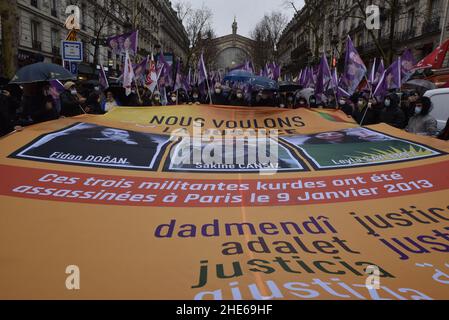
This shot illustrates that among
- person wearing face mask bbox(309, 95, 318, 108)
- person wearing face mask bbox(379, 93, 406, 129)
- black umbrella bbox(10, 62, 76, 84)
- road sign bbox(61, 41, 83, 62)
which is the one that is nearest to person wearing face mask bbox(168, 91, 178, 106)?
road sign bbox(61, 41, 83, 62)

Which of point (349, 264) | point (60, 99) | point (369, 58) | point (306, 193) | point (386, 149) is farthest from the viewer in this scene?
point (369, 58)

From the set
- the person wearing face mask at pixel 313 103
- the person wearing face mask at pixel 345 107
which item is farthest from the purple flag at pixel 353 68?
the person wearing face mask at pixel 313 103

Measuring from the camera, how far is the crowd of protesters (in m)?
6.17

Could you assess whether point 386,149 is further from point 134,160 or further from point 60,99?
point 60,99

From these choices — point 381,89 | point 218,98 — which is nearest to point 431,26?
point 381,89

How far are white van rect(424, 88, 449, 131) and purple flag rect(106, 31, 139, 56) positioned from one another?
8.26 m

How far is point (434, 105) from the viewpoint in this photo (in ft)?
27.0

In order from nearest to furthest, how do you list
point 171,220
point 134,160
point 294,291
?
1. point 294,291
2. point 171,220
3. point 134,160

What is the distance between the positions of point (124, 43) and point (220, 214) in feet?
33.1

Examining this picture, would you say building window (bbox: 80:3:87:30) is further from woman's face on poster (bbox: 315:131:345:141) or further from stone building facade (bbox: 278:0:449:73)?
woman's face on poster (bbox: 315:131:345:141)

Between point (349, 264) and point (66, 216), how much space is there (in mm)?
1992

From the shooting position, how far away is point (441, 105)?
8047mm

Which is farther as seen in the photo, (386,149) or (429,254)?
(386,149)

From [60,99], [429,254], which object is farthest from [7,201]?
[60,99]
